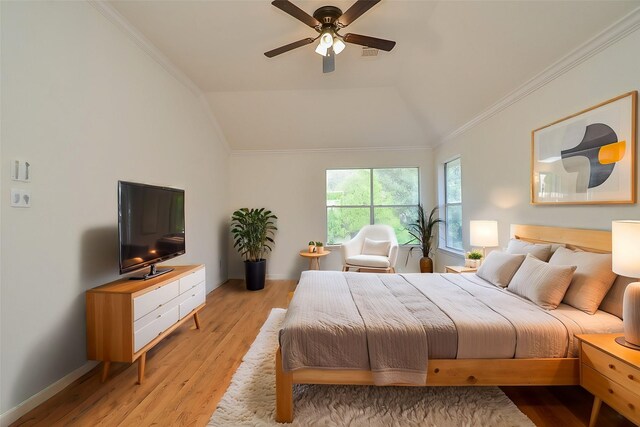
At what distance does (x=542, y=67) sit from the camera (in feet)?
8.13

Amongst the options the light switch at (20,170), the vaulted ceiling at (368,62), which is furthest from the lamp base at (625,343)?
the light switch at (20,170)

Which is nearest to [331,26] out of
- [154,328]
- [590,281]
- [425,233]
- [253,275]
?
[590,281]

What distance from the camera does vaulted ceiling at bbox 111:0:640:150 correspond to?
2.35 meters

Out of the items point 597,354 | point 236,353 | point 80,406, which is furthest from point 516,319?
point 80,406

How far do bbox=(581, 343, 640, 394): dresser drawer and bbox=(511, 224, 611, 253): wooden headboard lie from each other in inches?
33.0

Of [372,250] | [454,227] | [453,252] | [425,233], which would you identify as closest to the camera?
[453,252]

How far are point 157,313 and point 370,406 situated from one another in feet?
5.57

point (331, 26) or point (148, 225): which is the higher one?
point (331, 26)

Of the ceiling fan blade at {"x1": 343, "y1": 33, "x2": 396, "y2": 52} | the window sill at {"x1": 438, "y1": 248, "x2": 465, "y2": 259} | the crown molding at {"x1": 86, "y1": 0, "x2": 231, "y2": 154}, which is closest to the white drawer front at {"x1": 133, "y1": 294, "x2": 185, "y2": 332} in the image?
the crown molding at {"x1": 86, "y1": 0, "x2": 231, "y2": 154}

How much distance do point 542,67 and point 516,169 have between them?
0.95 metres

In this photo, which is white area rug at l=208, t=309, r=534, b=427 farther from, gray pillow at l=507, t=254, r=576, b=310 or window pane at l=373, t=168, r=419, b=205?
window pane at l=373, t=168, r=419, b=205

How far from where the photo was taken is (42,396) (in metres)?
1.84

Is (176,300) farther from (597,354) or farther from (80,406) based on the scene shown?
(597,354)

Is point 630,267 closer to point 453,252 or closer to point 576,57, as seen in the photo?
point 576,57
